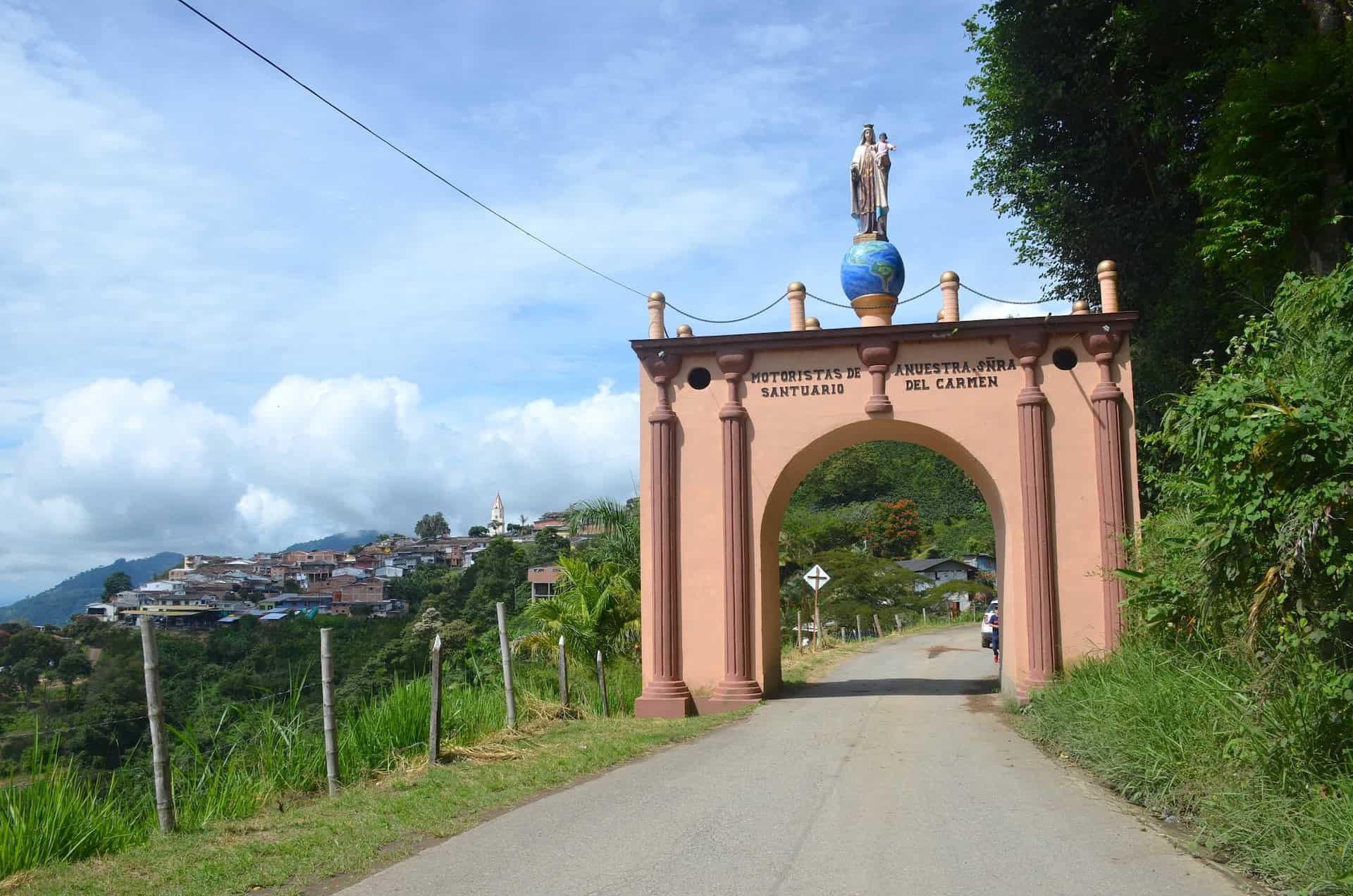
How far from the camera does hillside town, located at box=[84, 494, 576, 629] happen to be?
28.5 m

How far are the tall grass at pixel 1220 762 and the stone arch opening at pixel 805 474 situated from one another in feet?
16.4

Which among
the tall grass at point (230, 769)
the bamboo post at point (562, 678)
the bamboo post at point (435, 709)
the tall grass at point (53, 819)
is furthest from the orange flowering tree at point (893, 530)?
the tall grass at point (53, 819)

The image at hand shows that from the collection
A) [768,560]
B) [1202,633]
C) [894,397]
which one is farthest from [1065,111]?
[1202,633]

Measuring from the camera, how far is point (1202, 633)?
9.41 m

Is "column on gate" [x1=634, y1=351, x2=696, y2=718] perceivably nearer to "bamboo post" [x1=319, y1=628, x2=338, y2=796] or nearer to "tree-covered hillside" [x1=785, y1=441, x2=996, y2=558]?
"bamboo post" [x1=319, y1=628, x2=338, y2=796]

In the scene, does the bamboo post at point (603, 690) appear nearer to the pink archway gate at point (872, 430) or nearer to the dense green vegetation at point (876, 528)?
the pink archway gate at point (872, 430)

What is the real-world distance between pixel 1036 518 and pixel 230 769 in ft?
35.3

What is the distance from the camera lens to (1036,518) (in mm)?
14914

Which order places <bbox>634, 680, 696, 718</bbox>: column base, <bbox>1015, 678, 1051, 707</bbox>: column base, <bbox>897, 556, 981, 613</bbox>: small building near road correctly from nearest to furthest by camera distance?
<bbox>1015, 678, 1051, 707</bbox>: column base < <bbox>634, 680, 696, 718</bbox>: column base < <bbox>897, 556, 981, 613</bbox>: small building near road

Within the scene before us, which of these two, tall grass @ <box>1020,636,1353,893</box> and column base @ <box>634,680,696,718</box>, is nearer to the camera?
tall grass @ <box>1020,636,1353,893</box>

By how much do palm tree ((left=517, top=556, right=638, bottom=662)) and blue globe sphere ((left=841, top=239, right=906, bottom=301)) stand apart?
20.9 feet

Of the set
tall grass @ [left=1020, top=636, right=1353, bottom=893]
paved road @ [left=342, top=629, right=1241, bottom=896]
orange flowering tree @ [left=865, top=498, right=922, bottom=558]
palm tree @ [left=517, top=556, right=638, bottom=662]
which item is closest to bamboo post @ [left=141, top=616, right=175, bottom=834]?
paved road @ [left=342, top=629, right=1241, bottom=896]

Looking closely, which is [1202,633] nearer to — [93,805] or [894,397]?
[894,397]

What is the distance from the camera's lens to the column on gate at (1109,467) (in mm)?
14562
